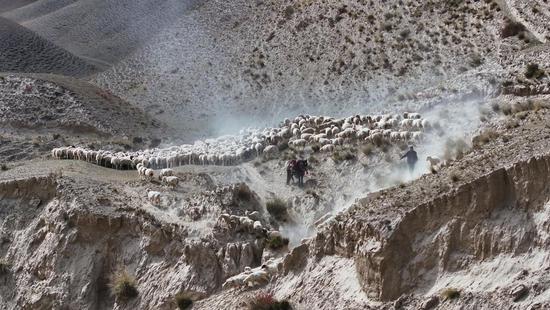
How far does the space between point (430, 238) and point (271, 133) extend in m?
18.0

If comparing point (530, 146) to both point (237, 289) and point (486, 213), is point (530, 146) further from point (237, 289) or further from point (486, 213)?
point (237, 289)

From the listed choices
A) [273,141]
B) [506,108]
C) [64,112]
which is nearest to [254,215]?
[273,141]

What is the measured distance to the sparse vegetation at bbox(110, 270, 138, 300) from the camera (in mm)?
27464

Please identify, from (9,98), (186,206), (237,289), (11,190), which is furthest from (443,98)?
(9,98)

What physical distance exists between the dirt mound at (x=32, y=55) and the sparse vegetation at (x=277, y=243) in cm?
4494

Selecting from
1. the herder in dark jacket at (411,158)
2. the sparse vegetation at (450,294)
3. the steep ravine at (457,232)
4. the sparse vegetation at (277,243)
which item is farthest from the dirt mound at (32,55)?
the sparse vegetation at (450,294)

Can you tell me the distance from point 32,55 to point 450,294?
57.9m

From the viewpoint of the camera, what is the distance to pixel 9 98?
170 feet

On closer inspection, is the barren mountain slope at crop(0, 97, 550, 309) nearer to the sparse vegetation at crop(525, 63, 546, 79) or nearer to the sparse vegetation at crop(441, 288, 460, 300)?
the sparse vegetation at crop(441, 288, 460, 300)

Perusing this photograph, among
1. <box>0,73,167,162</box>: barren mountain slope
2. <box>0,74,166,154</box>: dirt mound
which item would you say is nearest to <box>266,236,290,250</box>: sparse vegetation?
<box>0,73,167,162</box>: barren mountain slope

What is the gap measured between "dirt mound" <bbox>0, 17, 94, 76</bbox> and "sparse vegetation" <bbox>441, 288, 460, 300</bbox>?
5313 cm

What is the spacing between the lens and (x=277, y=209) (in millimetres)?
29312

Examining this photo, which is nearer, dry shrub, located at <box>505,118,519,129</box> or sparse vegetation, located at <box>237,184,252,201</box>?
dry shrub, located at <box>505,118,519,129</box>

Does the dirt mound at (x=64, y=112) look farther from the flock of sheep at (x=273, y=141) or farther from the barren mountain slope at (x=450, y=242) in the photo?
the barren mountain slope at (x=450, y=242)
